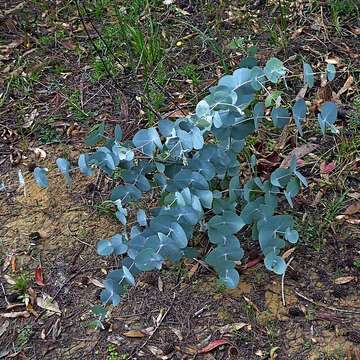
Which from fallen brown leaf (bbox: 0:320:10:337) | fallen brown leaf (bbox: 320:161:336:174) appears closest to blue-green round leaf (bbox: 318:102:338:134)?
fallen brown leaf (bbox: 320:161:336:174)

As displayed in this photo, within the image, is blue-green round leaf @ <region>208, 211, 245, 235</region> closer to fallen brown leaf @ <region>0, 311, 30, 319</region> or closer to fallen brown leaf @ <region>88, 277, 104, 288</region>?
fallen brown leaf @ <region>88, 277, 104, 288</region>

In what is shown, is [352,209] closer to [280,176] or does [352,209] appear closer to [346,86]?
[280,176]

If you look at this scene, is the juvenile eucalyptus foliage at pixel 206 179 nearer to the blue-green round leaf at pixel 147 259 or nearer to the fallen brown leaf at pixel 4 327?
the blue-green round leaf at pixel 147 259

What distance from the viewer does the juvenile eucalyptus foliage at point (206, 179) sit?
2.21 metres

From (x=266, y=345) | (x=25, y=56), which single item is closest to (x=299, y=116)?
(x=266, y=345)

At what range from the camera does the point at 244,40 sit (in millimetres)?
3578

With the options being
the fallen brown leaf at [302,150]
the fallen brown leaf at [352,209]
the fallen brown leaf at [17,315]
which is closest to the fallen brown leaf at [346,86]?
the fallen brown leaf at [302,150]

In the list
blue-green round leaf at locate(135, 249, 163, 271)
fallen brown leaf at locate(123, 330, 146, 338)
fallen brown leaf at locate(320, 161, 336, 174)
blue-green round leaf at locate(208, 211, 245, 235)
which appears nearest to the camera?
blue-green round leaf at locate(135, 249, 163, 271)

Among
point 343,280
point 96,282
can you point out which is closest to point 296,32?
point 343,280

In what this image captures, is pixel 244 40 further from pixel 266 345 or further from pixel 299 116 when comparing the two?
pixel 266 345

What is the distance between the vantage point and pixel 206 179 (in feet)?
7.53

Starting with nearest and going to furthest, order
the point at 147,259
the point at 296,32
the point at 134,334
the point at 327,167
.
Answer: the point at 147,259
the point at 134,334
the point at 327,167
the point at 296,32

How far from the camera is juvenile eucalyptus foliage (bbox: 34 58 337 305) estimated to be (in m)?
2.21

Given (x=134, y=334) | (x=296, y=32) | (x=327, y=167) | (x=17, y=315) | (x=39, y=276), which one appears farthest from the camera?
(x=296, y=32)
